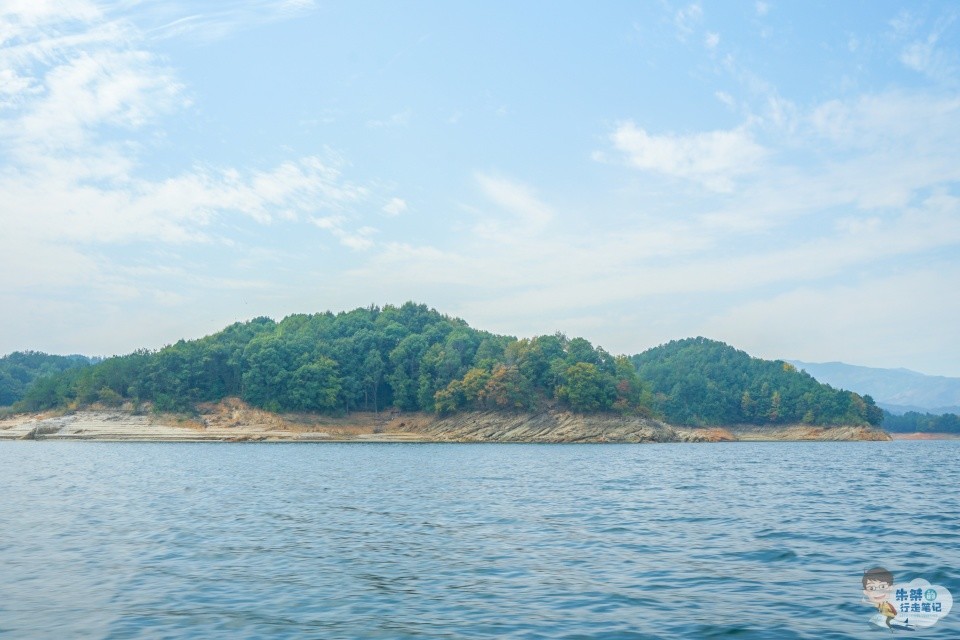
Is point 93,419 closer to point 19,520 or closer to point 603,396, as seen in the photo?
point 603,396

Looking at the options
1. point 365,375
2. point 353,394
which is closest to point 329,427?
point 353,394

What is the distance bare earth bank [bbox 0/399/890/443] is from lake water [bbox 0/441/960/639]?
8798 cm

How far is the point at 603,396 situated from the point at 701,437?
1146 inches

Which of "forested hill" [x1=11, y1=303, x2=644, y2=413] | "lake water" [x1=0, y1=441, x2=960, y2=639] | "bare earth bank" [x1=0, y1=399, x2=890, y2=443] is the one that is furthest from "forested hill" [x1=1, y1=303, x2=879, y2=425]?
"lake water" [x1=0, y1=441, x2=960, y2=639]

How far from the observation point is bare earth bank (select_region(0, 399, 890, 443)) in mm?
122188

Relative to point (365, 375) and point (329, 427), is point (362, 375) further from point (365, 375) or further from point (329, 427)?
point (329, 427)

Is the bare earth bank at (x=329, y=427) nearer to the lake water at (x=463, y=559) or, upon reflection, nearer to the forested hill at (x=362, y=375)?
the forested hill at (x=362, y=375)

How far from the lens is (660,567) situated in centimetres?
1933

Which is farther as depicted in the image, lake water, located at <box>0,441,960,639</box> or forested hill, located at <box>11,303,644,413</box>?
forested hill, located at <box>11,303,644,413</box>

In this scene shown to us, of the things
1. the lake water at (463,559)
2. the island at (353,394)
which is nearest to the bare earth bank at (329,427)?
the island at (353,394)

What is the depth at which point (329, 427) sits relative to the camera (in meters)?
141

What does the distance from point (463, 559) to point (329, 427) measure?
125 meters

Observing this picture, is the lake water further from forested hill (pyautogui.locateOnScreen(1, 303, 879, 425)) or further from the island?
forested hill (pyautogui.locateOnScreen(1, 303, 879, 425))

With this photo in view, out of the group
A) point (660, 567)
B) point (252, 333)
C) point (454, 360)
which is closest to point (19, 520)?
point (660, 567)
